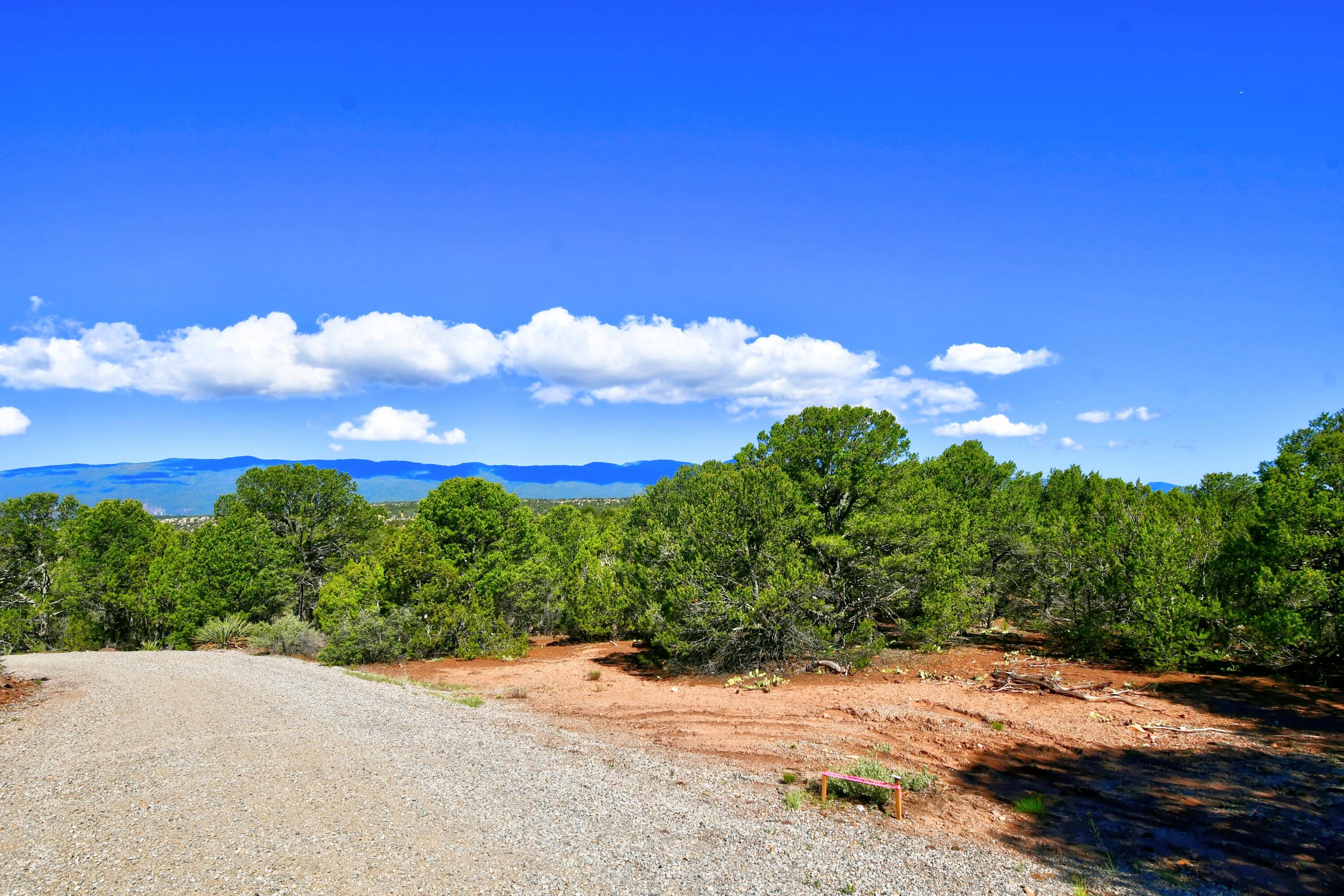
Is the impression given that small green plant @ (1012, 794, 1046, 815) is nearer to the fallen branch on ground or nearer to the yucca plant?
the fallen branch on ground

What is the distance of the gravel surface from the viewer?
679 centimetres

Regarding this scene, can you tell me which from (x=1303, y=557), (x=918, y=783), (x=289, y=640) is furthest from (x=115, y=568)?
(x=1303, y=557)

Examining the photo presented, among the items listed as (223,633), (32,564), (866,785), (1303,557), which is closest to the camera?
(866,785)

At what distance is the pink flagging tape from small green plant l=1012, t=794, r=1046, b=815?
184 cm

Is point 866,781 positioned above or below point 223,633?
above

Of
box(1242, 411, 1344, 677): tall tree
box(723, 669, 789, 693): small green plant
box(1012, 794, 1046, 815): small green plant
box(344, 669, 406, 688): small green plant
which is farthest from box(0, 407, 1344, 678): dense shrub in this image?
box(1012, 794, 1046, 815): small green plant

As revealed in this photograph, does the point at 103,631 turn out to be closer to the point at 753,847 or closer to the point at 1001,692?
the point at 753,847

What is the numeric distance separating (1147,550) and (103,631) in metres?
50.3

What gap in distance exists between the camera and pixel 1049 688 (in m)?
16.8

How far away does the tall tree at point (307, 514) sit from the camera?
3550cm

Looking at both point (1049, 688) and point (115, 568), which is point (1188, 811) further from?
point (115, 568)

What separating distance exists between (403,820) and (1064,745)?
1276cm

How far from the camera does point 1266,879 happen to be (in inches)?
289

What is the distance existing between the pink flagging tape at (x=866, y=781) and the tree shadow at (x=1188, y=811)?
1.56 meters
